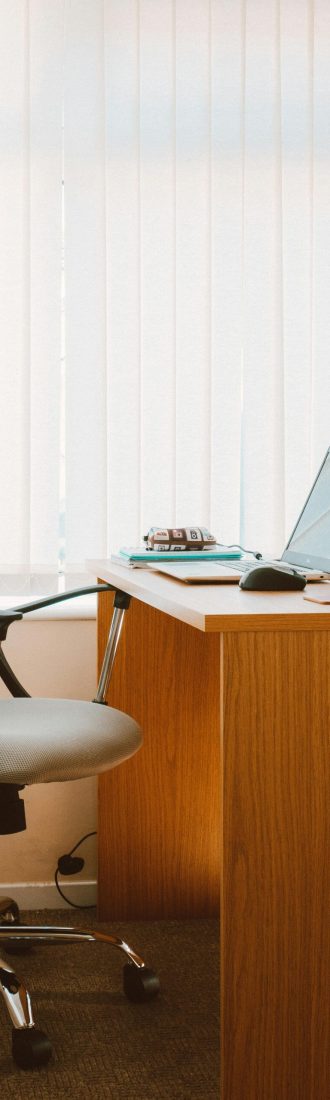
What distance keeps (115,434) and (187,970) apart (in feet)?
3.67

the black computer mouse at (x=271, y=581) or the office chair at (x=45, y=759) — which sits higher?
the black computer mouse at (x=271, y=581)

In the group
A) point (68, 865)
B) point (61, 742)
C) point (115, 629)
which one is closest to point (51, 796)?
point (68, 865)

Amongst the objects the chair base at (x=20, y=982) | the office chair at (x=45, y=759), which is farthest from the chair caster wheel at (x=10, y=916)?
the office chair at (x=45, y=759)

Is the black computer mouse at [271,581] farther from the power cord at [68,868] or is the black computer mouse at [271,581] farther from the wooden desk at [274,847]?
the power cord at [68,868]

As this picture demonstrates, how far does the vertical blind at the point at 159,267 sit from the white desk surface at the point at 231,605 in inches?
27.3

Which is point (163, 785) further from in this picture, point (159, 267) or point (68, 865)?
point (159, 267)

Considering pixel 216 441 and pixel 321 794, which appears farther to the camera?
pixel 216 441

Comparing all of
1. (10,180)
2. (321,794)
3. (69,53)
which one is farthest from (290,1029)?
(69,53)

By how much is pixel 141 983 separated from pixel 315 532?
837 mm

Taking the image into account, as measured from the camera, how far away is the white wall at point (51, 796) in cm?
238

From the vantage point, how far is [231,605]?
1.33 meters

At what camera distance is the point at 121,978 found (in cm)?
199

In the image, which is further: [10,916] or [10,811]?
[10,916]

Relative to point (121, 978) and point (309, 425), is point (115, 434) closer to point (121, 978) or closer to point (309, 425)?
point (309, 425)
